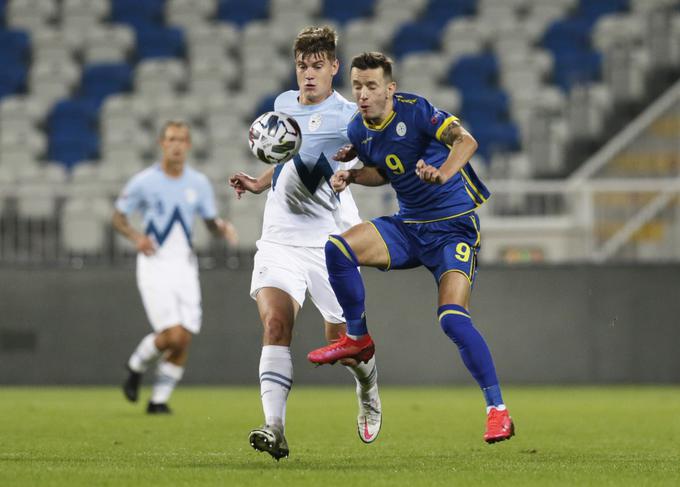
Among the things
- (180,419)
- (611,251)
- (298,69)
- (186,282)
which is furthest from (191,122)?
(298,69)

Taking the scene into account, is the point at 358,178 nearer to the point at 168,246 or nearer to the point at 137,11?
the point at 168,246

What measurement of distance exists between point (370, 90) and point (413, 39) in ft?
52.8

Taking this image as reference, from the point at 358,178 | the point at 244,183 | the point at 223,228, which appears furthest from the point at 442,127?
the point at 223,228

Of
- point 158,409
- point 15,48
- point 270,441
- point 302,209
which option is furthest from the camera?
point 15,48

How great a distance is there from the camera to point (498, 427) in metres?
6.79

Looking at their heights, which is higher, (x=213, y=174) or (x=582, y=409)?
(x=213, y=174)

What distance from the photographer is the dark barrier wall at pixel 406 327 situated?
50.3ft

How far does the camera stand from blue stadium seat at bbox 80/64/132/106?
72.7ft

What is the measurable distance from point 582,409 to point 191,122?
10787 mm

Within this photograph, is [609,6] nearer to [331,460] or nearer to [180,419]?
[180,419]

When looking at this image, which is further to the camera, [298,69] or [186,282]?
[186,282]

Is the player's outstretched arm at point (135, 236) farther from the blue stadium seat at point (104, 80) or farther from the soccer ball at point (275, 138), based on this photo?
the blue stadium seat at point (104, 80)

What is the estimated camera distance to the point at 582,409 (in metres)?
11.9

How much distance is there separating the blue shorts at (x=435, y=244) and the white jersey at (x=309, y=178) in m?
0.40
